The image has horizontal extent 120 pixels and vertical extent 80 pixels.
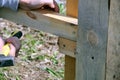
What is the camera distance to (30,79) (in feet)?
11.2

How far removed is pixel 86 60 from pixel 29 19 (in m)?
0.40

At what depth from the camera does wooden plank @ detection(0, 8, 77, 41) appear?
1.55 m

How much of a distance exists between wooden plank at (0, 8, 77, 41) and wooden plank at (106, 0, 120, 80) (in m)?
0.20

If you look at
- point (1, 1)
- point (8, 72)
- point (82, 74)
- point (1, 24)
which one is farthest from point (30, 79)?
point (82, 74)

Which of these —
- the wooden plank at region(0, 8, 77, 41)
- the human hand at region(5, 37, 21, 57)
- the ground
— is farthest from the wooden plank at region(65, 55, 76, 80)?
the ground

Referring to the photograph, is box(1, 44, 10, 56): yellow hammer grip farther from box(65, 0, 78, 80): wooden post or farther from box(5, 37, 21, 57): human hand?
box(65, 0, 78, 80): wooden post

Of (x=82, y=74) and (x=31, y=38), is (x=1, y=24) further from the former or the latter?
A: (x=82, y=74)

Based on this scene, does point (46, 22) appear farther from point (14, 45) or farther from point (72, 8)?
point (14, 45)

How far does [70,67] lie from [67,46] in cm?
14

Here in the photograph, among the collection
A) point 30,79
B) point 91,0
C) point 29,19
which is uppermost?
point 91,0

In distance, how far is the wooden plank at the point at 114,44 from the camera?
1332 millimetres

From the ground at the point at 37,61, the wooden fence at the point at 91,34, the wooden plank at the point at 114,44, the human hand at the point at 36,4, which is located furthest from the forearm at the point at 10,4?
the ground at the point at 37,61

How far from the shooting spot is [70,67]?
67.5 inches

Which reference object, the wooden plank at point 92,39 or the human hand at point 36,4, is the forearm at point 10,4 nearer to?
the human hand at point 36,4
